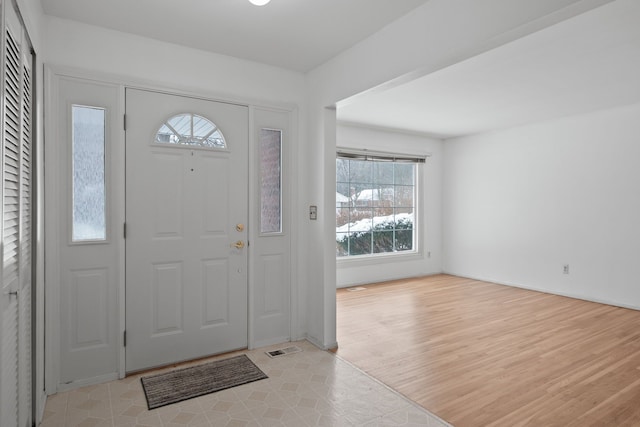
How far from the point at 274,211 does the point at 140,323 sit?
142cm

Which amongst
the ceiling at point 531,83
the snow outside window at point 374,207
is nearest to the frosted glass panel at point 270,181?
the ceiling at point 531,83

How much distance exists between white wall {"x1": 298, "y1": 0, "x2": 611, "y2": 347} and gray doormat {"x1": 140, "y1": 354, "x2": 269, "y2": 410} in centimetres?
79

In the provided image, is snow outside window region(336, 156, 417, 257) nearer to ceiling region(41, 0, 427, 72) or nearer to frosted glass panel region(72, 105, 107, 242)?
ceiling region(41, 0, 427, 72)

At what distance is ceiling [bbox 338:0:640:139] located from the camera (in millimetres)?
2729

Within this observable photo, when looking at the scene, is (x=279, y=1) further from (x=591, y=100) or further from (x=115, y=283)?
(x=591, y=100)

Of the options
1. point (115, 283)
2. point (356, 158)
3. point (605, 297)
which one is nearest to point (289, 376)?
point (115, 283)

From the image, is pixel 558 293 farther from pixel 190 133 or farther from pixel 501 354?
pixel 190 133

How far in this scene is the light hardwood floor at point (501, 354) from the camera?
7.97 ft

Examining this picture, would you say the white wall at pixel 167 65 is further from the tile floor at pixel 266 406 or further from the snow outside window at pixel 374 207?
the snow outside window at pixel 374 207

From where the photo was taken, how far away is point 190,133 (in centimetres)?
312

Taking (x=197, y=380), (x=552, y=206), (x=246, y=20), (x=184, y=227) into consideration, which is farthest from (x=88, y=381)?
(x=552, y=206)

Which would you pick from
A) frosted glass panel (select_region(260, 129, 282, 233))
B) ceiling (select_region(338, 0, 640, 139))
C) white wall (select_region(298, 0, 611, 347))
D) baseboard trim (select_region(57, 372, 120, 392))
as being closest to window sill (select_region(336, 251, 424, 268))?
ceiling (select_region(338, 0, 640, 139))

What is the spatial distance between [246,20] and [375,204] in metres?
4.20

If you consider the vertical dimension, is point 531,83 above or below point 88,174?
above
